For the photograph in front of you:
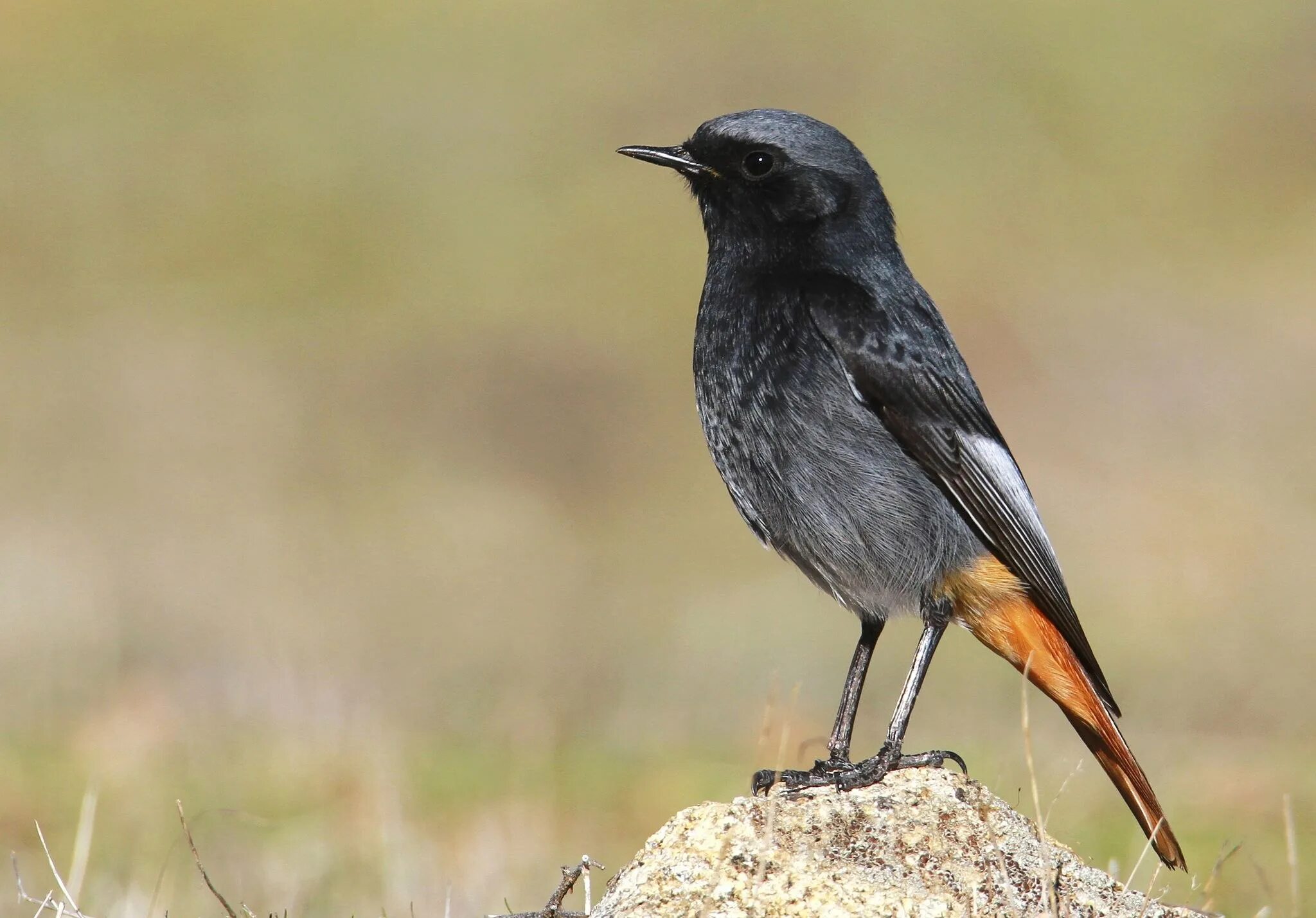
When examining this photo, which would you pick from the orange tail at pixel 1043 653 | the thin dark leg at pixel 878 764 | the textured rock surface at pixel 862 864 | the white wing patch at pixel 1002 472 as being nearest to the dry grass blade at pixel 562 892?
the textured rock surface at pixel 862 864

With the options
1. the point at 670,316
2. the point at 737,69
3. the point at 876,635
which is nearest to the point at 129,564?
the point at 670,316

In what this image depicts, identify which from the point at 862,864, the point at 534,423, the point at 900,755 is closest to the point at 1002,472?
the point at 900,755

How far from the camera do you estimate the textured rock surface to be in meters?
4.42

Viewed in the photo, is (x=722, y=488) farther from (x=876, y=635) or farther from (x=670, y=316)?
(x=876, y=635)

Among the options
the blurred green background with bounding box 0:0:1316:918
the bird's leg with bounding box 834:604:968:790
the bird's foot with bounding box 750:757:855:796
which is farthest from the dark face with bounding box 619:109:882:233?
the bird's foot with bounding box 750:757:855:796

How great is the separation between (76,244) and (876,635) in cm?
2177

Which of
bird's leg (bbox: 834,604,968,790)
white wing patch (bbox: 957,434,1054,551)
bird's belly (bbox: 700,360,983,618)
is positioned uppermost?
white wing patch (bbox: 957,434,1054,551)

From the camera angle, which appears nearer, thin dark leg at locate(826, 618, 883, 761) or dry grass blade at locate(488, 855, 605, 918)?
dry grass blade at locate(488, 855, 605, 918)

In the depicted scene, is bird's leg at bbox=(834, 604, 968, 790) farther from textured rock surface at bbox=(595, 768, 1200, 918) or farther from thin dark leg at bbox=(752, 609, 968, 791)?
textured rock surface at bbox=(595, 768, 1200, 918)

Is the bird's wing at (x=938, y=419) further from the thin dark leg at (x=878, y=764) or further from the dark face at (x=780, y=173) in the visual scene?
the thin dark leg at (x=878, y=764)

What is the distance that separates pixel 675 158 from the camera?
6406mm

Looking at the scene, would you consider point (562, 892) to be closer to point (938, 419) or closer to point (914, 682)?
point (914, 682)

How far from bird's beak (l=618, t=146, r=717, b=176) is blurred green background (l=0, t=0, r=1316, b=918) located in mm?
1963

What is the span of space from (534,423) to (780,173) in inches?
616
